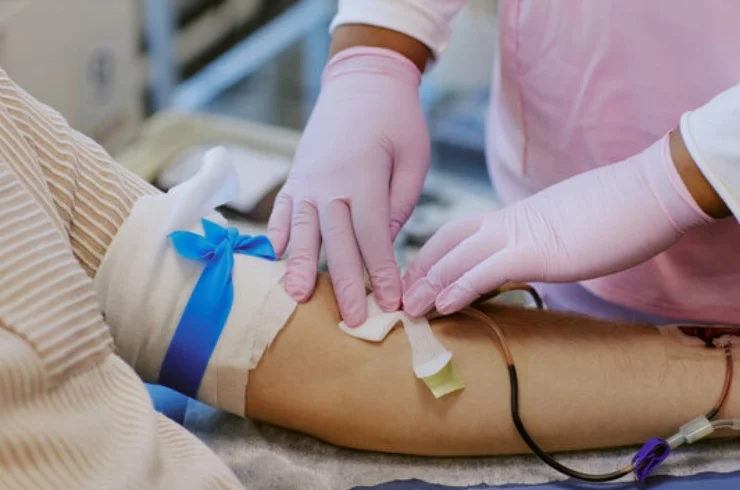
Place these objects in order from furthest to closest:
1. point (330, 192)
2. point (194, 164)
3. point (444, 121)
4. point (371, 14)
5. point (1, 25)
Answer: point (444, 121), point (194, 164), point (1, 25), point (371, 14), point (330, 192)

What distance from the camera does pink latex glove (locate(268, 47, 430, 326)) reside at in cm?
99

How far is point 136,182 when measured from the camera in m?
0.96

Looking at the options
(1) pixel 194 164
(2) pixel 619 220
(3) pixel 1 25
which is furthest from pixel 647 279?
(3) pixel 1 25

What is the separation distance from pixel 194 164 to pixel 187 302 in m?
1.30

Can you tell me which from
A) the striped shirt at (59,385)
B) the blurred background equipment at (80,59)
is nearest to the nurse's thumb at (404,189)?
the striped shirt at (59,385)

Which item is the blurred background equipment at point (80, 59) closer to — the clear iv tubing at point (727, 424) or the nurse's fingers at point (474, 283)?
the nurse's fingers at point (474, 283)

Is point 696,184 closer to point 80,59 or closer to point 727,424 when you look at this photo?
point 727,424

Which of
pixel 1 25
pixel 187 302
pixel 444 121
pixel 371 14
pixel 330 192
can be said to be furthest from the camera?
pixel 444 121

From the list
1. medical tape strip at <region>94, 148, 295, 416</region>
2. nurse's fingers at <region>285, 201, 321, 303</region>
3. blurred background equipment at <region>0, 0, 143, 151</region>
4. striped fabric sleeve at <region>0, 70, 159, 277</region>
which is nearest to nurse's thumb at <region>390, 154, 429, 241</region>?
nurse's fingers at <region>285, 201, 321, 303</region>

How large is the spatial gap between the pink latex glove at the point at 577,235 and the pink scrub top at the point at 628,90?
24 mm

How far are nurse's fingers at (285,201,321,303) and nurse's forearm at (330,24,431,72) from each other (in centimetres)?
26

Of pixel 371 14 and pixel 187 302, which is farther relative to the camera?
pixel 371 14

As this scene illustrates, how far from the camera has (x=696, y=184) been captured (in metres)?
0.92

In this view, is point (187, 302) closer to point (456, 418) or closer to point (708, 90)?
point (456, 418)
